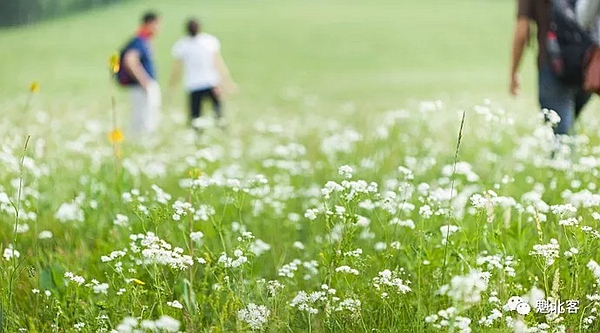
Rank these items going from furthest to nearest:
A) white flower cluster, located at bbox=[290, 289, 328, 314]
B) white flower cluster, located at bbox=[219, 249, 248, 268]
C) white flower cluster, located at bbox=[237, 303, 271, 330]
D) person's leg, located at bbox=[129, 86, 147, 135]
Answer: person's leg, located at bbox=[129, 86, 147, 135], white flower cluster, located at bbox=[219, 249, 248, 268], white flower cluster, located at bbox=[290, 289, 328, 314], white flower cluster, located at bbox=[237, 303, 271, 330]

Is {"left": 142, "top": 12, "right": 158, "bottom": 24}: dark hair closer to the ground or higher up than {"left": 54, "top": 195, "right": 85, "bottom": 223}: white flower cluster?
closer to the ground

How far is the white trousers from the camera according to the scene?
43.2 feet

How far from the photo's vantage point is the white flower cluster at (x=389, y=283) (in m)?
3.83

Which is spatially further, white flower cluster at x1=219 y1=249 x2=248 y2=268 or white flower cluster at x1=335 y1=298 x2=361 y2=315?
white flower cluster at x1=219 y1=249 x2=248 y2=268

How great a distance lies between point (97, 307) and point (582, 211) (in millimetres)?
2449

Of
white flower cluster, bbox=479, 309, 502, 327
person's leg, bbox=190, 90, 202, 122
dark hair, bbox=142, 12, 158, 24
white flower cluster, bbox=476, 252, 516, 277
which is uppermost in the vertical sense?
white flower cluster, bbox=479, 309, 502, 327

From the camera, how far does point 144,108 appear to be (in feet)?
44.0

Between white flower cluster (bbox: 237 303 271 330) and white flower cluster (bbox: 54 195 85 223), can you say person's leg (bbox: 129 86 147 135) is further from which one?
white flower cluster (bbox: 237 303 271 330)

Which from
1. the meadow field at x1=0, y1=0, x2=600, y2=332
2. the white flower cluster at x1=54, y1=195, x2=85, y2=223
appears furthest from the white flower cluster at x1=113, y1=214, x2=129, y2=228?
the white flower cluster at x1=54, y1=195, x2=85, y2=223

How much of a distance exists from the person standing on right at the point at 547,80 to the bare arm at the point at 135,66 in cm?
702

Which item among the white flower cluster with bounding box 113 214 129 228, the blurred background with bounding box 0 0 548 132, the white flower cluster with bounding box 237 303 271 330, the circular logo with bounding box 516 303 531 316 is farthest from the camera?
the blurred background with bounding box 0 0 548 132

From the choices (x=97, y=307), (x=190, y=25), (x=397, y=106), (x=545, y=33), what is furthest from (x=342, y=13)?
(x=97, y=307)

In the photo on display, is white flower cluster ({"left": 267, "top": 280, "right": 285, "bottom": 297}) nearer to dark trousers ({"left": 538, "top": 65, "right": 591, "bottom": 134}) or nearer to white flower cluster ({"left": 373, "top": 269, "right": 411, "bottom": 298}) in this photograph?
white flower cluster ({"left": 373, "top": 269, "right": 411, "bottom": 298})

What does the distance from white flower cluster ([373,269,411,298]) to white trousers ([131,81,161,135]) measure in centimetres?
944
